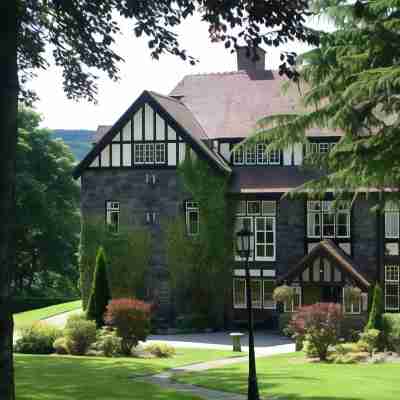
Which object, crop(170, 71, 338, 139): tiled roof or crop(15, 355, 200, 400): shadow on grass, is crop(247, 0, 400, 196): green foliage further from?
crop(170, 71, 338, 139): tiled roof

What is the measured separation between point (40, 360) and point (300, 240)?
14376mm

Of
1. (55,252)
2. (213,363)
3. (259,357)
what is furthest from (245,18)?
(55,252)

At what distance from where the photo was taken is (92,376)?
20875 mm

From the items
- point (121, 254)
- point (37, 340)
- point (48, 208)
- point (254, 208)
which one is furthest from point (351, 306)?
point (48, 208)

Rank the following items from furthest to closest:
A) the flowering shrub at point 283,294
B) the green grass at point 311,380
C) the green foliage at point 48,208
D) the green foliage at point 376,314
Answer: the green foliage at point 48,208 < the flowering shrub at point 283,294 < the green foliage at point 376,314 < the green grass at point 311,380

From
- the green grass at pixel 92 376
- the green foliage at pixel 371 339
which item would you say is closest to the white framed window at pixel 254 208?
the green grass at pixel 92 376

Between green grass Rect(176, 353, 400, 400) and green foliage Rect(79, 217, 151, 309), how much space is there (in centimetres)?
1308

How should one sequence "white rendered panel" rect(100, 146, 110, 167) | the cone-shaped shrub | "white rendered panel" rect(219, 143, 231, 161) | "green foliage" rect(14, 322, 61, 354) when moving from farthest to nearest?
"white rendered panel" rect(219, 143, 231, 161), "white rendered panel" rect(100, 146, 110, 167), the cone-shaped shrub, "green foliage" rect(14, 322, 61, 354)

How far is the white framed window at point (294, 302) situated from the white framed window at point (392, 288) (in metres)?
3.60

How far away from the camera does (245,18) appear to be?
491 inches

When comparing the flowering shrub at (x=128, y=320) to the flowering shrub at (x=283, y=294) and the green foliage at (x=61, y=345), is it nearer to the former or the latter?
the green foliage at (x=61, y=345)

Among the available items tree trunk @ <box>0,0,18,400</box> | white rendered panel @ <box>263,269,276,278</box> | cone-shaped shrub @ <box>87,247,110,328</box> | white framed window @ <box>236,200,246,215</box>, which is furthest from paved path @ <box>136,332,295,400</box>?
tree trunk @ <box>0,0,18,400</box>

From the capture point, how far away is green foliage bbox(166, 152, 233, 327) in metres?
37.1

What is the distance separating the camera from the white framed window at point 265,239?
3700cm
